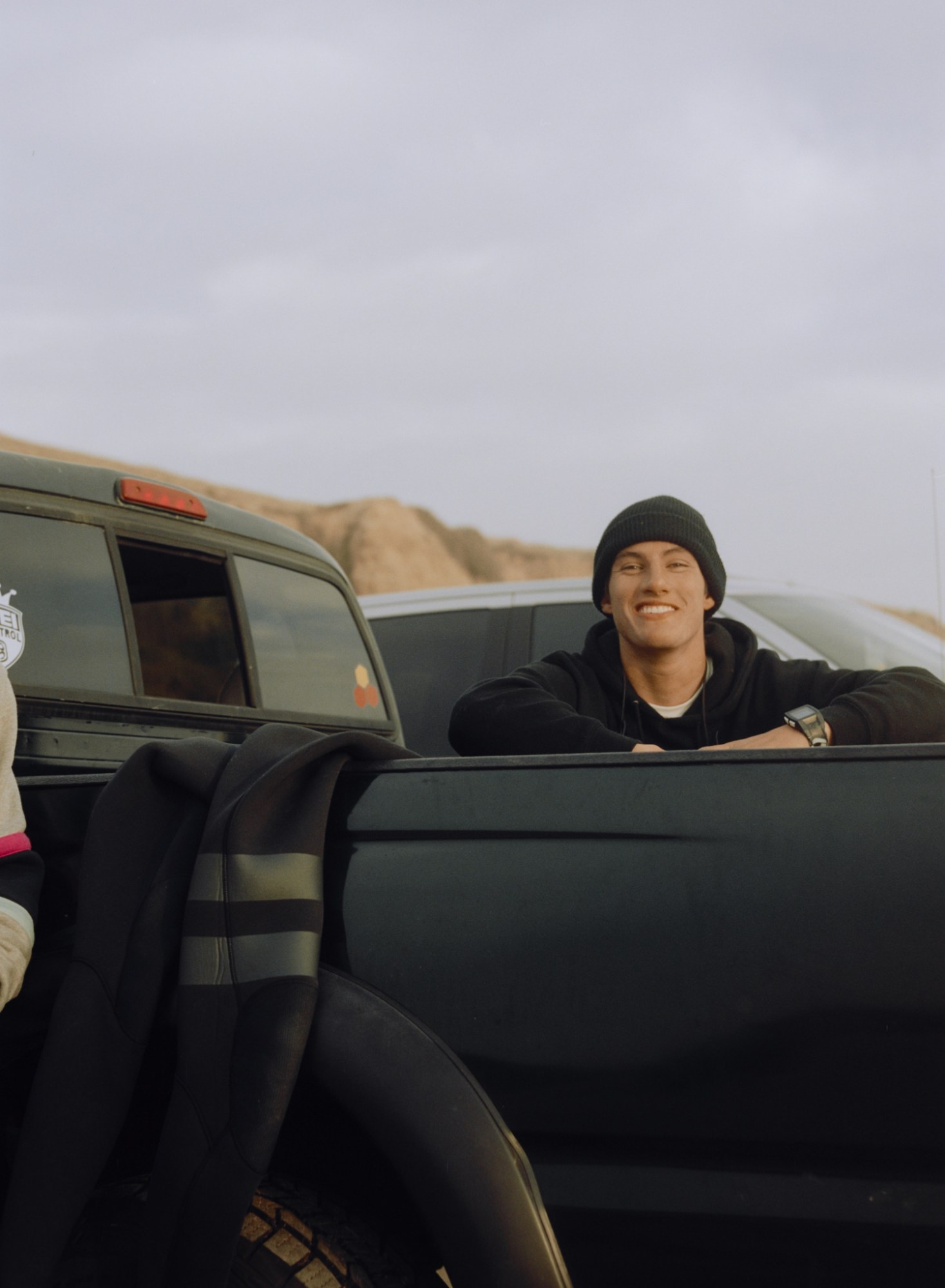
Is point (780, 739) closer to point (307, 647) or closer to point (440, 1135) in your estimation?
point (440, 1135)

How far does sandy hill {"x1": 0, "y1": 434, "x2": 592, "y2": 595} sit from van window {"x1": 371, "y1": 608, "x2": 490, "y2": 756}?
25601mm

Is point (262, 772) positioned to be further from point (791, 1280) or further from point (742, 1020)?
point (791, 1280)

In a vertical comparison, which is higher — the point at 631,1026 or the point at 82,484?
the point at 82,484

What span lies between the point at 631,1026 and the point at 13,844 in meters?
1.02

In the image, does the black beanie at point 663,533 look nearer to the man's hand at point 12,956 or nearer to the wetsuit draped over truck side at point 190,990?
the wetsuit draped over truck side at point 190,990

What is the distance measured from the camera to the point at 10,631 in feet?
9.96

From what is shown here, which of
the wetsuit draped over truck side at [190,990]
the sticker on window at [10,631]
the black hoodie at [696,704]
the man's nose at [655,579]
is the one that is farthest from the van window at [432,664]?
the wetsuit draped over truck side at [190,990]

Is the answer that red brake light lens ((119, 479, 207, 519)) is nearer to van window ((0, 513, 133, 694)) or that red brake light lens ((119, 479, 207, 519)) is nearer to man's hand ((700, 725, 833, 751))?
van window ((0, 513, 133, 694))

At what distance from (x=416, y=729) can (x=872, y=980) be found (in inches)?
170

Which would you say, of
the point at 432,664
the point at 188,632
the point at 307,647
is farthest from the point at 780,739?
the point at 432,664

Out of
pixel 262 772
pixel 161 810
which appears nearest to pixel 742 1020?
pixel 262 772

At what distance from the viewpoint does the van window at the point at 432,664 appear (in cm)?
577

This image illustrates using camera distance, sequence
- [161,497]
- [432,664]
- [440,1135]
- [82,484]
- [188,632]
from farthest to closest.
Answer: [432,664] → [188,632] → [161,497] → [82,484] → [440,1135]

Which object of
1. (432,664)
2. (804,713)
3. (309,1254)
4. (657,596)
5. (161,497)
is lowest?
(309,1254)
